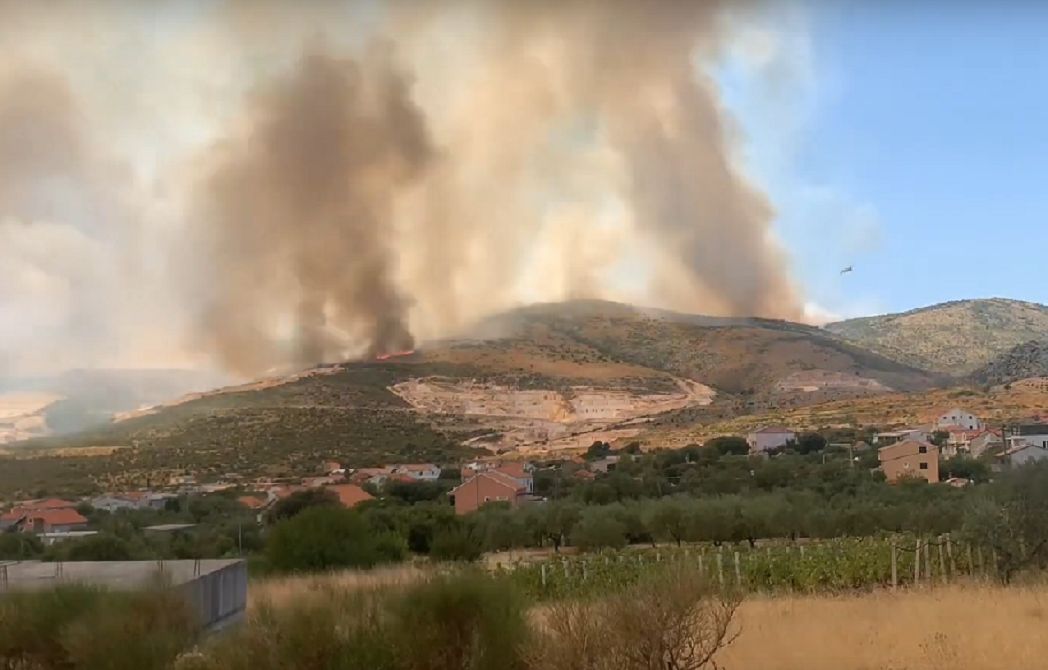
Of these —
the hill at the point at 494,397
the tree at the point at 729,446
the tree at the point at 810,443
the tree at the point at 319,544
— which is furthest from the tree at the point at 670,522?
the hill at the point at 494,397

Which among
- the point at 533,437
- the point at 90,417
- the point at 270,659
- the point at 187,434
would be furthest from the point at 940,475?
the point at 90,417

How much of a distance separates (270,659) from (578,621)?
197 centimetres

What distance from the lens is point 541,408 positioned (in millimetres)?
64812

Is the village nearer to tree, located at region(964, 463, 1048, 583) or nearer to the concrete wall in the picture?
tree, located at region(964, 463, 1048, 583)

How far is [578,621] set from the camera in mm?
6992

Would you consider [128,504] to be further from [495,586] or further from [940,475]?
[495,586]

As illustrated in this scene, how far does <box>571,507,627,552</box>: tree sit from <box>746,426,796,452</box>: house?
20.6 m

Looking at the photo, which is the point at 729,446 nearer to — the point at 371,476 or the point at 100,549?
the point at 371,476

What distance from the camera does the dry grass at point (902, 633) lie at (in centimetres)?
909

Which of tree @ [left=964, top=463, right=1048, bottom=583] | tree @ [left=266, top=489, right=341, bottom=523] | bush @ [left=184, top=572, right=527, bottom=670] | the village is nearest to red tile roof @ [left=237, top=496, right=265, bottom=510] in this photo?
the village

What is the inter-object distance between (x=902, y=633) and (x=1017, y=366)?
66124 mm

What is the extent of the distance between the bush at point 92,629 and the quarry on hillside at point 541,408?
50806mm

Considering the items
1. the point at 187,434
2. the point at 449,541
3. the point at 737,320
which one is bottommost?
the point at 449,541

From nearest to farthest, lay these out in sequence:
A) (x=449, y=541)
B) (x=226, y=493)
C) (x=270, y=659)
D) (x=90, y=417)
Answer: (x=270, y=659)
(x=449, y=541)
(x=226, y=493)
(x=90, y=417)
